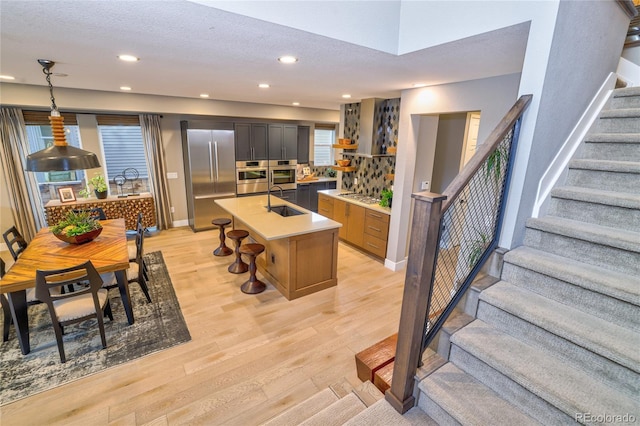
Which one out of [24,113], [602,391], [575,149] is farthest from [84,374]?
[24,113]

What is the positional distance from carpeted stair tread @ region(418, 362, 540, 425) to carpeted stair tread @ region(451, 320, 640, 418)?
138 mm

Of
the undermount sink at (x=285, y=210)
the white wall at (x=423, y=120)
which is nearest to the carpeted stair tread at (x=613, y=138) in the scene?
the white wall at (x=423, y=120)

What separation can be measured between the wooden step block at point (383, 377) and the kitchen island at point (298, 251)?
1700 millimetres

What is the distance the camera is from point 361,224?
4969mm

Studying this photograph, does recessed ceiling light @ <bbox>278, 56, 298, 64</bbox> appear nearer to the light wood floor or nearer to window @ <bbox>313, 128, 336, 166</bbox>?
the light wood floor

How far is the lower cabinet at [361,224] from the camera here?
459cm

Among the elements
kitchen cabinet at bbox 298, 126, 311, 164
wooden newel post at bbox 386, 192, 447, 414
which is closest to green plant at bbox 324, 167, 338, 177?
kitchen cabinet at bbox 298, 126, 311, 164

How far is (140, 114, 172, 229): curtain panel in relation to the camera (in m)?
5.57

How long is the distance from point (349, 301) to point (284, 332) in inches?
37.8

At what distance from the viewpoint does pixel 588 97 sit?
7.06 ft

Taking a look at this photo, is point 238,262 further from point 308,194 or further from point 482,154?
point 482,154

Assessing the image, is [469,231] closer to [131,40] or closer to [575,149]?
[575,149]

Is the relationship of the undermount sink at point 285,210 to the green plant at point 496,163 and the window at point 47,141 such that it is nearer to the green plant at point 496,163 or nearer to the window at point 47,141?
the green plant at point 496,163

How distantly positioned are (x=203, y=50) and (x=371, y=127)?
3.12 metres
